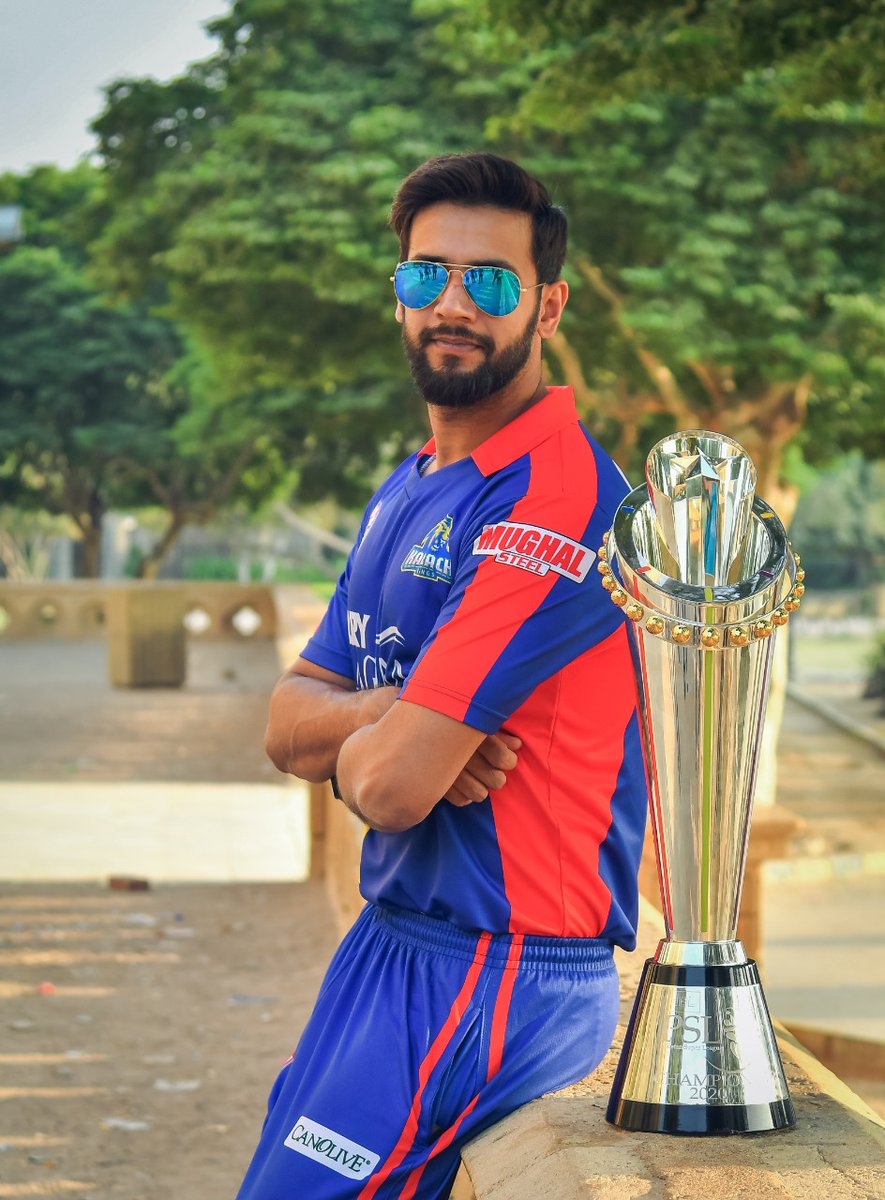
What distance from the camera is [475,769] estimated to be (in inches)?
88.9

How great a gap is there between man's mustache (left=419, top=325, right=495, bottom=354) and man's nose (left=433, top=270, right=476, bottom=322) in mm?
16

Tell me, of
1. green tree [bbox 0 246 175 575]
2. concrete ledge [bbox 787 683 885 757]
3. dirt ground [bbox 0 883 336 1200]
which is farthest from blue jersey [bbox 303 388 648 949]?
green tree [bbox 0 246 175 575]

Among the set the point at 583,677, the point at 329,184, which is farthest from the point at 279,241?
the point at 583,677

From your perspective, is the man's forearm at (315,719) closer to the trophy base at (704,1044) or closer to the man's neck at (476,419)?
the man's neck at (476,419)

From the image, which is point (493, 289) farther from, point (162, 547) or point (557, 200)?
point (162, 547)

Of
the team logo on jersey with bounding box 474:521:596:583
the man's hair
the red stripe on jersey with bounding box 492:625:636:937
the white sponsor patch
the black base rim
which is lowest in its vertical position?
the white sponsor patch

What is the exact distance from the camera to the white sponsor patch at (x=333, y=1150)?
2.24 m

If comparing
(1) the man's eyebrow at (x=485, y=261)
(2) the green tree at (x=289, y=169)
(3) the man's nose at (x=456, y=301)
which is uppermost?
(2) the green tree at (x=289, y=169)

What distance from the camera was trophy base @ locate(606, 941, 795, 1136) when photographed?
2.07m

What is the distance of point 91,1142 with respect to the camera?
17.3 feet

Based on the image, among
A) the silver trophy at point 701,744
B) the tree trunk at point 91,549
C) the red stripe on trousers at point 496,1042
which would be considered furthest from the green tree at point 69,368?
the silver trophy at point 701,744

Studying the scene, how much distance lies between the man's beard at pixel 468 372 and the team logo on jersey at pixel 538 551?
0.29m

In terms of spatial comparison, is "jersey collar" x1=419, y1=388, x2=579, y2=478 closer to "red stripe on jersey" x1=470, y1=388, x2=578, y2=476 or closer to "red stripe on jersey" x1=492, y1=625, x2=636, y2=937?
"red stripe on jersey" x1=470, y1=388, x2=578, y2=476

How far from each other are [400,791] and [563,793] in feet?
0.77
